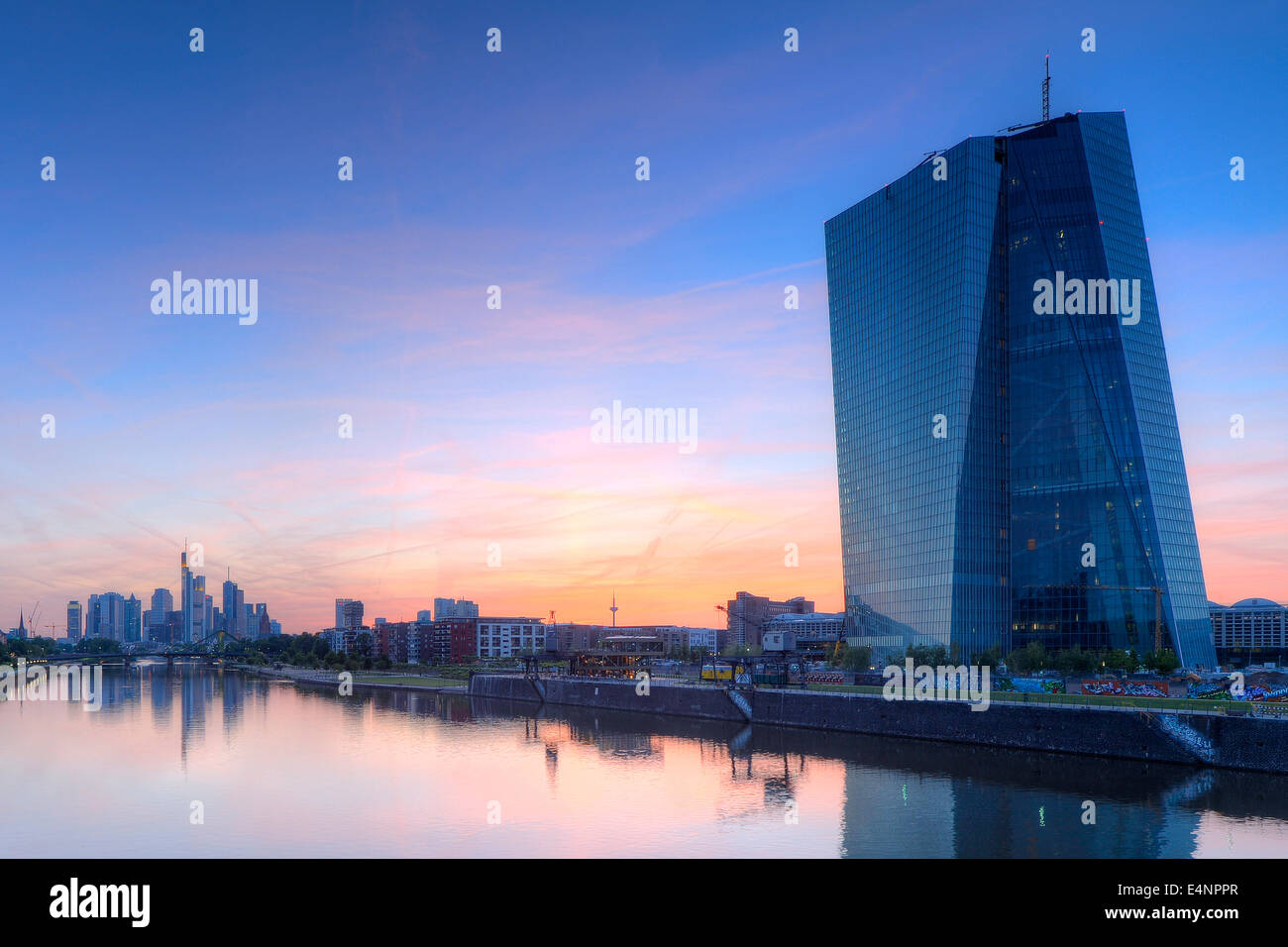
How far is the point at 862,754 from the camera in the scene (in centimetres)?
8150

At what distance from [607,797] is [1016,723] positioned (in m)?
35.6

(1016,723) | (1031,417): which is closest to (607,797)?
(1016,723)

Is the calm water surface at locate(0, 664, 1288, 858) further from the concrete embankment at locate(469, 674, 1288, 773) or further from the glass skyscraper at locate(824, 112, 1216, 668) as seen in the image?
the glass skyscraper at locate(824, 112, 1216, 668)

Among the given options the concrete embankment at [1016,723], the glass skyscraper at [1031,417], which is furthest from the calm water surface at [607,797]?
the glass skyscraper at [1031,417]

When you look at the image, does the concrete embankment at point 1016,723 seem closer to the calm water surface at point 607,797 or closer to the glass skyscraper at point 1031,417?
the calm water surface at point 607,797

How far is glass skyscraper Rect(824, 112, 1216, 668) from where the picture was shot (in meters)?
136

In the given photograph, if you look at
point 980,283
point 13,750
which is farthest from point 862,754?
point 980,283

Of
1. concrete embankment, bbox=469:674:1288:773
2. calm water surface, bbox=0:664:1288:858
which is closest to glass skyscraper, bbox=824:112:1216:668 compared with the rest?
concrete embankment, bbox=469:674:1288:773

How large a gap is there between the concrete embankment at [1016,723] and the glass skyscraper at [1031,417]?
157 feet

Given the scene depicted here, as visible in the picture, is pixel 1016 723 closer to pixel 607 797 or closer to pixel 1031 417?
pixel 607 797

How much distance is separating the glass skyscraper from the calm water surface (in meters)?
61.2

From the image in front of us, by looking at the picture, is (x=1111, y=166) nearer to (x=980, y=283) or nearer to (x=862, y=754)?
(x=980, y=283)

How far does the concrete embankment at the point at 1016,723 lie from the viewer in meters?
65.8

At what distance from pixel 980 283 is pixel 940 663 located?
57.6 m
